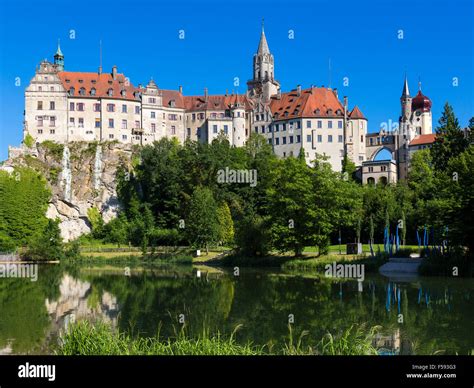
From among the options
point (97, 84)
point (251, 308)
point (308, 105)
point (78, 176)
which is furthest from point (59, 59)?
point (251, 308)

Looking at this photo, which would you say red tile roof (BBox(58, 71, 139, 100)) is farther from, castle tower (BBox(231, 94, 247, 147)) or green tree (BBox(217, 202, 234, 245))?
green tree (BBox(217, 202, 234, 245))

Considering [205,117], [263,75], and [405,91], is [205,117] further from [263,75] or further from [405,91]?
[405,91]

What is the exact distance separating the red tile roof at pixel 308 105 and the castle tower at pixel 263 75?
348cm

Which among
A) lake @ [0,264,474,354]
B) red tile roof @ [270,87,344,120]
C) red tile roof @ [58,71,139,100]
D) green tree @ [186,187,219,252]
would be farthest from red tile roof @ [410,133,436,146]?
lake @ [0,264,474,354]

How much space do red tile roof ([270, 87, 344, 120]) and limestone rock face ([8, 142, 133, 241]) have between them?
22440 mm

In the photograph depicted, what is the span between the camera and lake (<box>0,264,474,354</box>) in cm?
1574

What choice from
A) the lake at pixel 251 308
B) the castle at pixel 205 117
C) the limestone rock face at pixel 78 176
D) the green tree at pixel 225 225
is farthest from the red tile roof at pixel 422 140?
the lake at pixel 251 308

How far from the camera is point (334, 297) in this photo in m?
25.0

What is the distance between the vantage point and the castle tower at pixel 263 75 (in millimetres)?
85562

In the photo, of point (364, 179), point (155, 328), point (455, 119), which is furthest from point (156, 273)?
point (364, 179)

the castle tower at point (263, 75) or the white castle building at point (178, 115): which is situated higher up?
the castle tower at point (263, 75)

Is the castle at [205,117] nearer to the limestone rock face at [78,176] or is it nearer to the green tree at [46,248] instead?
the limestone rock face at [78,176]

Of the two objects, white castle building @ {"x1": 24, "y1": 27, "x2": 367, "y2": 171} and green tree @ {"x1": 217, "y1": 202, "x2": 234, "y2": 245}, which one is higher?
white castle building @ {"x1": 24, "y1": 27, "x2": 367, "y2": 171}

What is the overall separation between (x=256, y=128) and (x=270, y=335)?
66.2m
